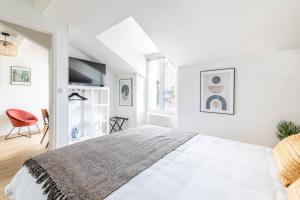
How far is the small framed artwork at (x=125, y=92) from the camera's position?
4.25 metres

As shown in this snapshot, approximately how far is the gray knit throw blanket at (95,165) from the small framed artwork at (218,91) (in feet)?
4.44

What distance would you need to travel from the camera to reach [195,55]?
284cm

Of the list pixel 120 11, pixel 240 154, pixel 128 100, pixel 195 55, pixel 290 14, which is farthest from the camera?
pixel 128 100

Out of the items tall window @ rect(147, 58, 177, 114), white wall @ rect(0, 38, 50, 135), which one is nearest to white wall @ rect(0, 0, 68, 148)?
white wall @ rect(0, 38, 50, 135)

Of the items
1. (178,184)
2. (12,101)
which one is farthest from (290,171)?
(12,101)

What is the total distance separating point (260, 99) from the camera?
92.8 inches

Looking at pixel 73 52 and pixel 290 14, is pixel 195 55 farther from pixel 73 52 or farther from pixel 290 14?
pixel 73 52

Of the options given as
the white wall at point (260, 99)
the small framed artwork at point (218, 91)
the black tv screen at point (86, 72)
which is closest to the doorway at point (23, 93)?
the black tv screen at point (86, 72)

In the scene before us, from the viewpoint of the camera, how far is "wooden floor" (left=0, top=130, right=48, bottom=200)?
222cm

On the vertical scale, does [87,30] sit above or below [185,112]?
above

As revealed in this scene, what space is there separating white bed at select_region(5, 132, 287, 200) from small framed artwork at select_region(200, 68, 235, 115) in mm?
1288

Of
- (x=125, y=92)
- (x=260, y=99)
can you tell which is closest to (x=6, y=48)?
(x=125, y=92)

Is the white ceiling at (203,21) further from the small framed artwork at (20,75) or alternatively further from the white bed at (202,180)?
the small framed artwork at (20,75)

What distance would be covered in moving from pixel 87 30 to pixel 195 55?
2.06m
